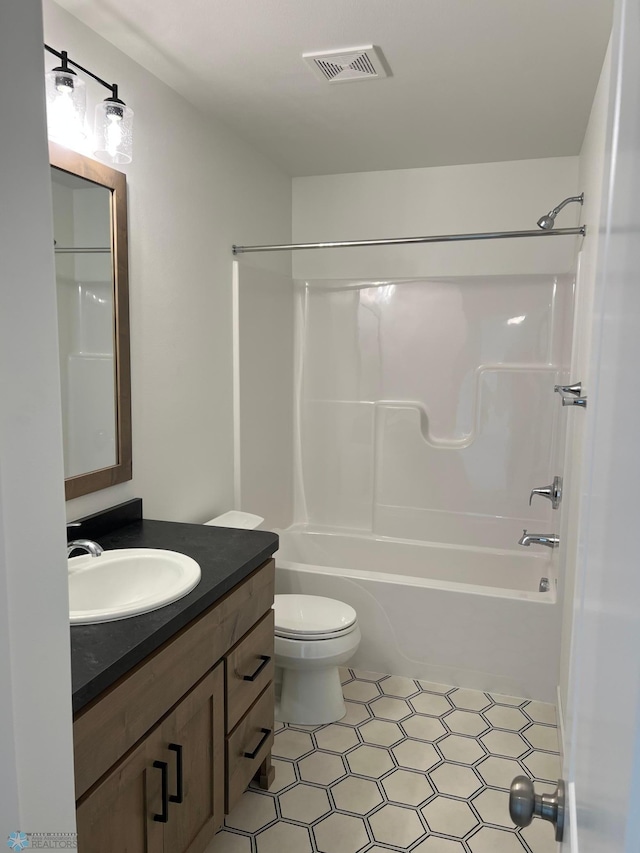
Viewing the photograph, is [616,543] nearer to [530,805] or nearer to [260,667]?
[530,805]

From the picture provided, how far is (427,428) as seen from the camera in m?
3.76

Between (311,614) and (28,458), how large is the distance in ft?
7.08

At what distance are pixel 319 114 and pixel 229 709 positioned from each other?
7.48 ft

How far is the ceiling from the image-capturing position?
1907mm

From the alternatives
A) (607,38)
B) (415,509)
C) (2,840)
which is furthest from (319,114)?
(2,840)

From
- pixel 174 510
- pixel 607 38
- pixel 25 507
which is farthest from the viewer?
pixel 174 510

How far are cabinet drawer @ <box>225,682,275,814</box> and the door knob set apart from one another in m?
1.33

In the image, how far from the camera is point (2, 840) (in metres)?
0.69

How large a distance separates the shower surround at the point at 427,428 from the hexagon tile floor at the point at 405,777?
0.49 meters

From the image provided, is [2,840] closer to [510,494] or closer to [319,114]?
[319,114]

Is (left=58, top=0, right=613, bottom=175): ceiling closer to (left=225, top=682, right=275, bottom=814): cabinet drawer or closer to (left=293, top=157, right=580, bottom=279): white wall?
(left=293, top=157, right=580, bottom=279): white wall

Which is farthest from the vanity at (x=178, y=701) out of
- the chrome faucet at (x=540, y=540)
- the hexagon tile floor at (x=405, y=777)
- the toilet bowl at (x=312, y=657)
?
the chrome faucet at (x=540, y=540)

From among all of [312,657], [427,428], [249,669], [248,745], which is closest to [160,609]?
[249,669]

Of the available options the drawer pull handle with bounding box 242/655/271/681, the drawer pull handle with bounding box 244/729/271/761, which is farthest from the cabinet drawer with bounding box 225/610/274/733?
the drawer pull handle with bounding box 244/729/271/761
